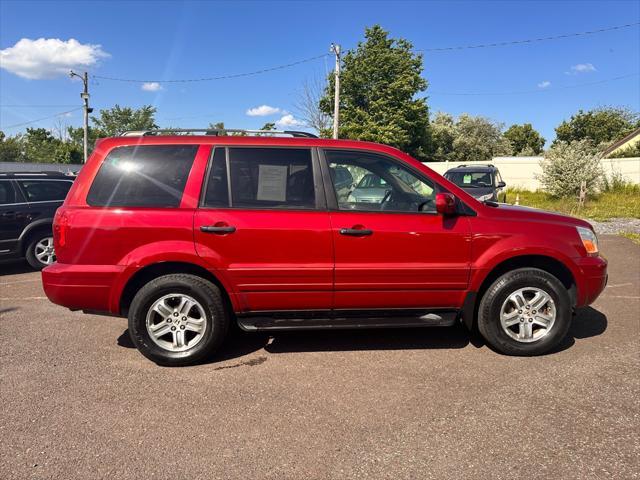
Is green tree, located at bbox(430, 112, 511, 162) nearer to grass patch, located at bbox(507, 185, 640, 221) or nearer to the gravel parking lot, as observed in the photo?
grass patch, located at bbox(507, 185, 640, 221)

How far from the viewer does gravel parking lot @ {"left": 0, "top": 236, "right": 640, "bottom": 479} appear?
8.16ft

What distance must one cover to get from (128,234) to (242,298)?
1041mm

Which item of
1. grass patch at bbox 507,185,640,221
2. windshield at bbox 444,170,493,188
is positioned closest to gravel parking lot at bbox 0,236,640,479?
windshield at bbox 444,170,493,188

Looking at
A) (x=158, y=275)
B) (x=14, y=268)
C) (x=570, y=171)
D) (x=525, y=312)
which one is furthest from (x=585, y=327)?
(x=570, y=171)

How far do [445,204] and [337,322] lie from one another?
1326mm

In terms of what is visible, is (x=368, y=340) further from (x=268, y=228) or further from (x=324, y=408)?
(x=268, y=228)

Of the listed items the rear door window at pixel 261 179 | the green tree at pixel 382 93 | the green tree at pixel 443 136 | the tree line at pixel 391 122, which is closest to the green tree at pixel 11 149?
the tree line at pixel 391 122

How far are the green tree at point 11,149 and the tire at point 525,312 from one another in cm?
6331

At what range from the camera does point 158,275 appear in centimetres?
377

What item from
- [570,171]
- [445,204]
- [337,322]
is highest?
[570,171]

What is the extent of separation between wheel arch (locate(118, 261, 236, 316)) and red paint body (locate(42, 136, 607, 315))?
0.23 feet

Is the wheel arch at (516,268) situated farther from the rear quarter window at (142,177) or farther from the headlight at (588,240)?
the rear quarter window at (142,177)

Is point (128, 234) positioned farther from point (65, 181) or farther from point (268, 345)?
point (65, 181)

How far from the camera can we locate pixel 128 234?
357cm
